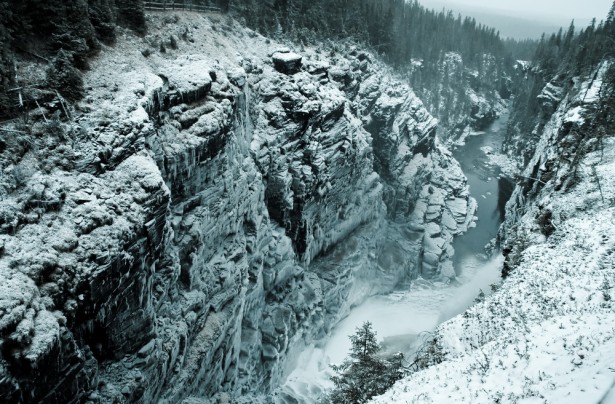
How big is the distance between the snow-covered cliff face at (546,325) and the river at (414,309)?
20701mm

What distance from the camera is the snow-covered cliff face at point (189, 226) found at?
18.0m

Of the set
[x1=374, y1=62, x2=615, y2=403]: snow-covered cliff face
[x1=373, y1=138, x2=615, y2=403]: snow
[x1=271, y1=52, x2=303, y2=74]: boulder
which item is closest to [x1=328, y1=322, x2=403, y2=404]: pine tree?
[x1=374, y1=62, x2=615, y2=403]: snow-covered cliff face

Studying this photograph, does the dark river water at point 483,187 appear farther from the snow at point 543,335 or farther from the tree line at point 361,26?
the snow at point 543,335

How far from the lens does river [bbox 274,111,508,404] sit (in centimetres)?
4531

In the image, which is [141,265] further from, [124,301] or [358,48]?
[358,48]

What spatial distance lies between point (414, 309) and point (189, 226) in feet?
133

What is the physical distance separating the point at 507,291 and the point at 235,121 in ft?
83.1

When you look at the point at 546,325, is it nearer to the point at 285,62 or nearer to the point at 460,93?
the point at 285,62

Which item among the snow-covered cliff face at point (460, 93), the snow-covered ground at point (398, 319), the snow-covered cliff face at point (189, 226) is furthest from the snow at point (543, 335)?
the snow-covered cliff face at point (460, 93)

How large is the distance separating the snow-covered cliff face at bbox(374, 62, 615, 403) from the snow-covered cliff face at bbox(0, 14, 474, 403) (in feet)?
46.1

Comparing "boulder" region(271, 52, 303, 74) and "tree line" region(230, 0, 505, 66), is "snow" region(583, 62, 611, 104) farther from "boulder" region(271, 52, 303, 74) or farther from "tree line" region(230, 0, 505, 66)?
"boulder" region(271, 52, 303, 74)

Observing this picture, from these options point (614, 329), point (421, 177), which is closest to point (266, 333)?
point (614, 329)

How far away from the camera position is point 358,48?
7588 centimetres

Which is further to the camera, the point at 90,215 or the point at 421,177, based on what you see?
the point at 421,177
